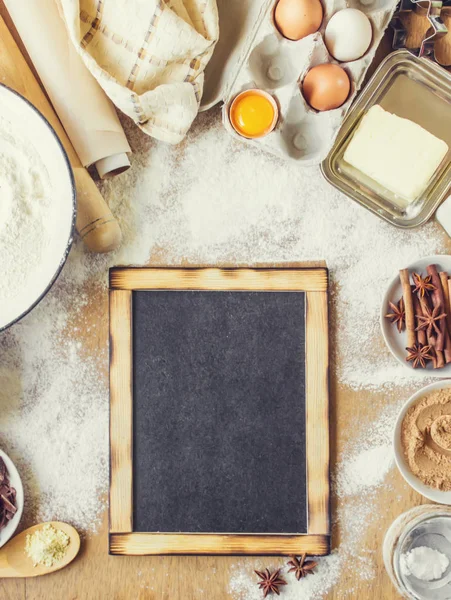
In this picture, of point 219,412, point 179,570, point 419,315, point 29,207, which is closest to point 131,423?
point 219,412

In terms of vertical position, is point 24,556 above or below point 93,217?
below

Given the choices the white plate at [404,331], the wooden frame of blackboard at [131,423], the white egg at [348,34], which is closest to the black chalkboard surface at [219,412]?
the wooden frame of blackboard at [131,423]

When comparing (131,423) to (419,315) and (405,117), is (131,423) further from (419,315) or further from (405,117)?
(405,117)

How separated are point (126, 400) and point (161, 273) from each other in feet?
0.63

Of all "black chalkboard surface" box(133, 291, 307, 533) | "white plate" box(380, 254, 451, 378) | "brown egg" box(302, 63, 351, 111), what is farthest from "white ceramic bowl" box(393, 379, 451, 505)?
"brown egg" box(302, 63, 351, 111)

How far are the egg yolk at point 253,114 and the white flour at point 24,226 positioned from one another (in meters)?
0.26

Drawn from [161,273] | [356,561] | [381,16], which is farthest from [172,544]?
[381,16]

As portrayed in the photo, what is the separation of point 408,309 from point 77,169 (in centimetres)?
50

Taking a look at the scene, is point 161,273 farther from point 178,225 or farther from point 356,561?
point 356,561

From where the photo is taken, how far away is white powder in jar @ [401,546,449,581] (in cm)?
86

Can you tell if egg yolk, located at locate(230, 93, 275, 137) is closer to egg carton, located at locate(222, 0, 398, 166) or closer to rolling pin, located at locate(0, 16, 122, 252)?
egg carton, located at locate(222, 0, 398, 166)

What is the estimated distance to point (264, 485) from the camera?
36.1 inches

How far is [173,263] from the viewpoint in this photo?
0.92 metres

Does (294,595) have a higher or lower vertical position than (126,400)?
lower
